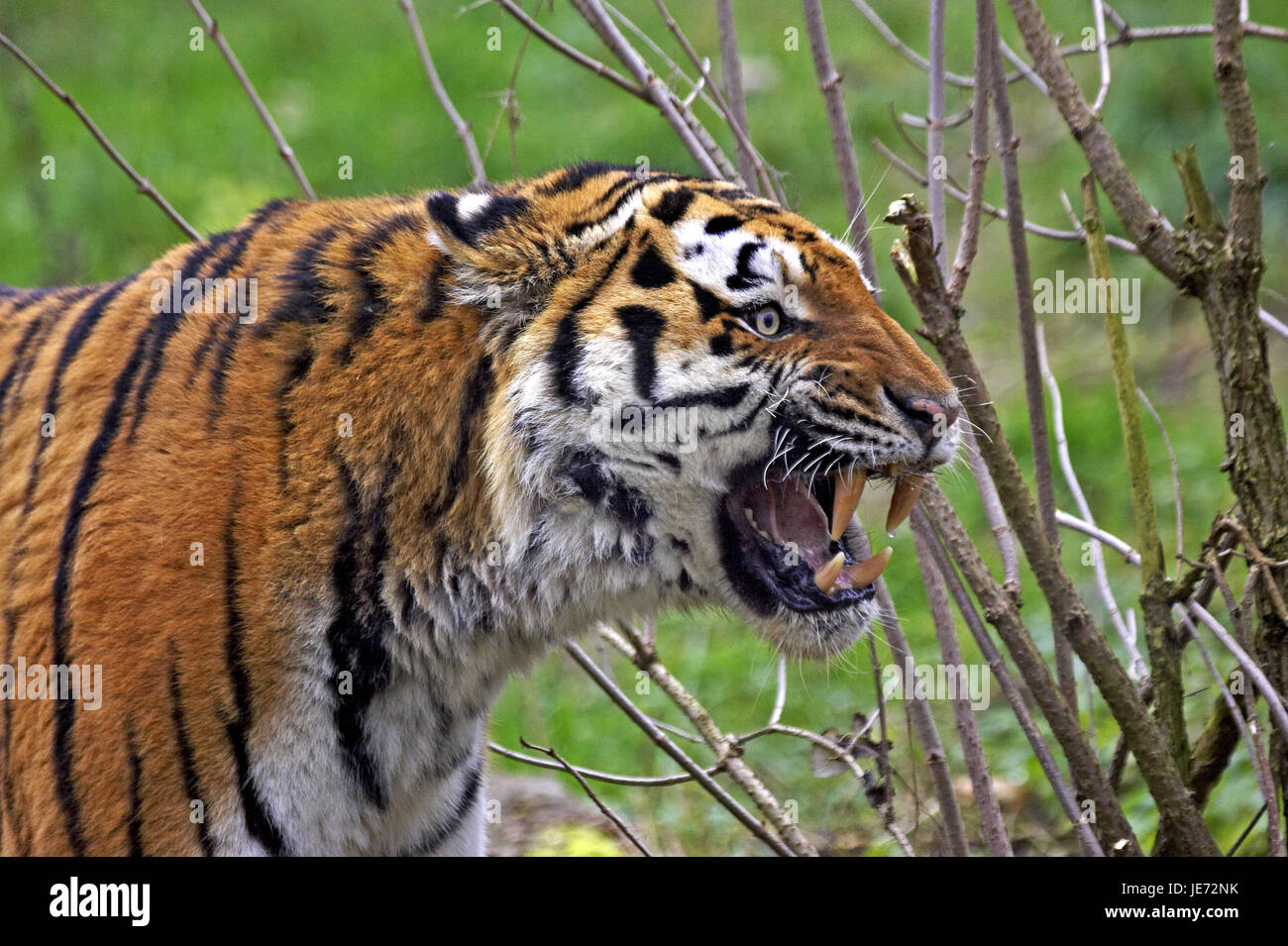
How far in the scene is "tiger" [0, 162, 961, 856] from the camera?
251 cm

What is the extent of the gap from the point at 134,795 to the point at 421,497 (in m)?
0.74

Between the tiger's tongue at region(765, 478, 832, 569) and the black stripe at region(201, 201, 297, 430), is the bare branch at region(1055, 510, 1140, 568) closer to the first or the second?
the tiger's tongue at region(765, 478, 832, 569)

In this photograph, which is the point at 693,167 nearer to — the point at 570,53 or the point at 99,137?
the point at 570,53

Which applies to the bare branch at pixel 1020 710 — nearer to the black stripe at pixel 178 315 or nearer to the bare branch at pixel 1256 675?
the bare branch at pixel 1256 675

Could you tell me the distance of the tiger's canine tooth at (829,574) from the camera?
252 cm

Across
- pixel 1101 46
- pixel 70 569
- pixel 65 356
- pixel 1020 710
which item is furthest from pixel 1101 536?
pixel 65 356

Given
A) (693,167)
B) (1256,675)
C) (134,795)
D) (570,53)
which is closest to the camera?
(1256,675)

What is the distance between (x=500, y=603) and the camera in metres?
2.60

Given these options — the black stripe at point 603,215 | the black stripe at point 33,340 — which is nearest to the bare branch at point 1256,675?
the black stripe at point 603,215

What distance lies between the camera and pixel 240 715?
2.52 m

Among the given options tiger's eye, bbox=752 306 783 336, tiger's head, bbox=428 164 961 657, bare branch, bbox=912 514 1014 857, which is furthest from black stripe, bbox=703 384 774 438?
bare branch, bbox=912 514 1014 857
